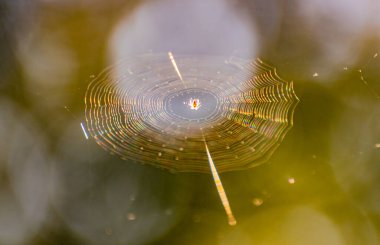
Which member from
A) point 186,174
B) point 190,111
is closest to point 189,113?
point 190,111

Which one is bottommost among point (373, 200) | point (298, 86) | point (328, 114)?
point (373, 200)

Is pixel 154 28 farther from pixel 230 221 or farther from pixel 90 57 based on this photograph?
pixel 230 221

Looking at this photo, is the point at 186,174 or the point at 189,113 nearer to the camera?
the point at 186,174

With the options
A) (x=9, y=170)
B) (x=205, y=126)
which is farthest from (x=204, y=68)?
(x=9, y=170)

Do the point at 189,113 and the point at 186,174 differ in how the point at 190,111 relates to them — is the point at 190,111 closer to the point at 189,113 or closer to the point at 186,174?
the point at 189,113

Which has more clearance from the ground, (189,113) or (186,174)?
(189,113)
